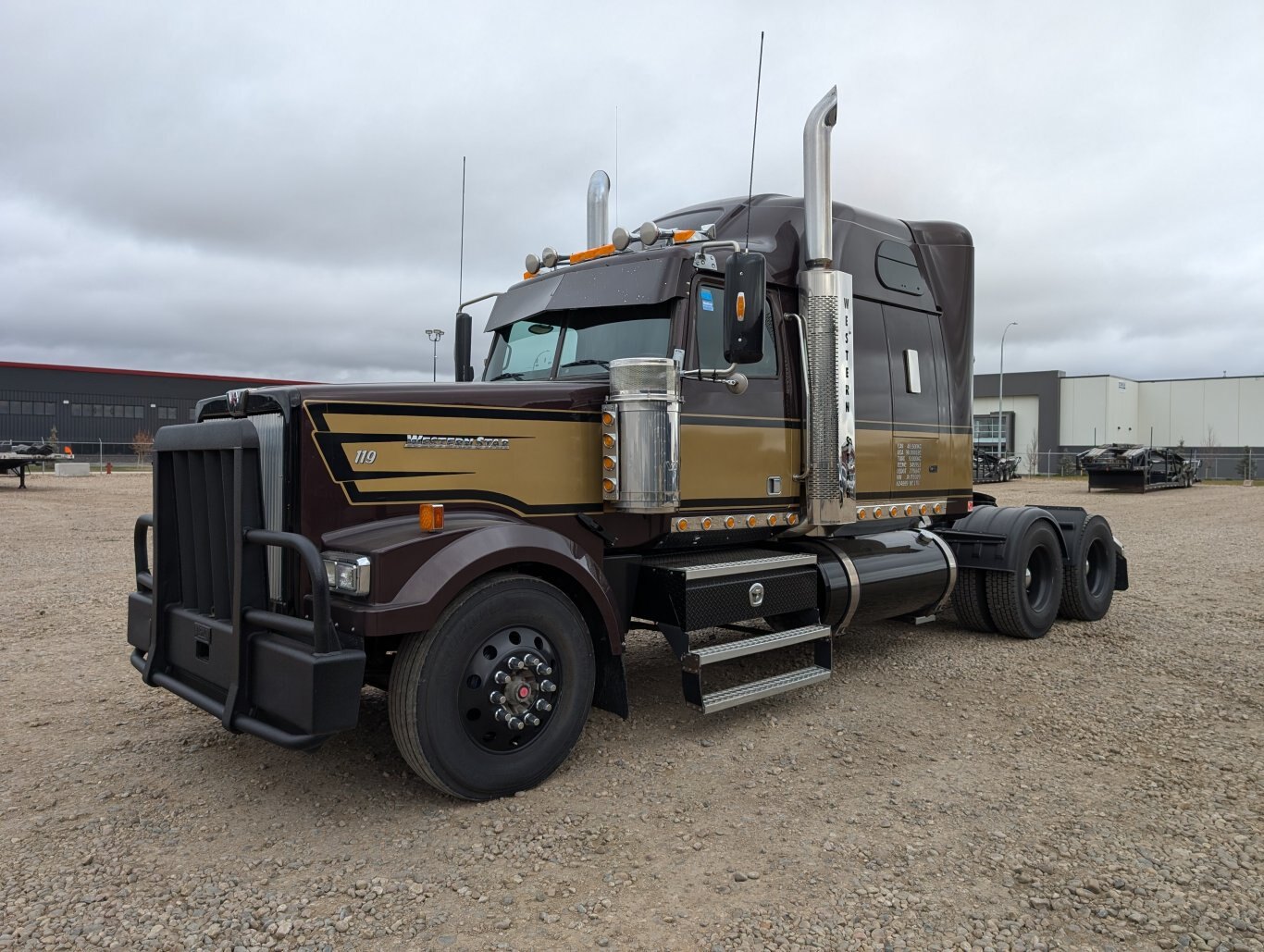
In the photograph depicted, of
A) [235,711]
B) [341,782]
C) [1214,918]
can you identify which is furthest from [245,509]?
[1214,918]

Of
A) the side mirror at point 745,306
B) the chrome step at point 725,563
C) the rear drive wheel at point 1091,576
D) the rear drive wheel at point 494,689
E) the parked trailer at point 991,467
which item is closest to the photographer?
the rear drive wheel at point 494,689

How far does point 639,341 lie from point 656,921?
2.92m

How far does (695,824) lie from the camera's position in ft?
12.3

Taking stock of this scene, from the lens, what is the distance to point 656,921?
300cm

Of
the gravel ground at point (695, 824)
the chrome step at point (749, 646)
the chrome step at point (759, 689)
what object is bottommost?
the gravel ground at point (695, 824)

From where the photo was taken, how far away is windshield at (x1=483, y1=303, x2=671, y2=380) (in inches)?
193

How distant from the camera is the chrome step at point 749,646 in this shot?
15.1ft

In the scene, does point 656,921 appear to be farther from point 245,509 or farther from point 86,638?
point 86,638

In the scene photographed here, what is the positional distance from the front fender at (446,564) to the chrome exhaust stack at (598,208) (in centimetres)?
319

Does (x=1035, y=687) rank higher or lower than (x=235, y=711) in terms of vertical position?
lower

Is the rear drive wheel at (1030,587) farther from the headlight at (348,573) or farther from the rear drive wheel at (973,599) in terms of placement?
the headlight at (348,573)

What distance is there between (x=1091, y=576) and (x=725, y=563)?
16.1 feet

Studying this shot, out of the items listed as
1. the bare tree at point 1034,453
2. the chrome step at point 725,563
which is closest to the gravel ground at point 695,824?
the chrome step at point 725,563

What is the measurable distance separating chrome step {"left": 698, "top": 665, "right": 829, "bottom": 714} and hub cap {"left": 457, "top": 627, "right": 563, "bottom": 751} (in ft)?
2.85
